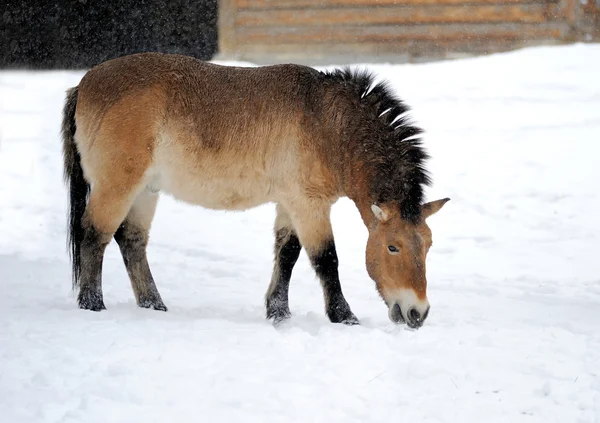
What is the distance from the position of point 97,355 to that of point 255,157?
2101 mm

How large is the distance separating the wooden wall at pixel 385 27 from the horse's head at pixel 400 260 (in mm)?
8774

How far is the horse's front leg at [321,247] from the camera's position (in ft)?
18.9

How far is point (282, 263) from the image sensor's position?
20.0 ft

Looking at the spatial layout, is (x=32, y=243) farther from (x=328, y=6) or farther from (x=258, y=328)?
(x=328, y=6)

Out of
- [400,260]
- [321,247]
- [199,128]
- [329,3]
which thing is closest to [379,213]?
[400,260]

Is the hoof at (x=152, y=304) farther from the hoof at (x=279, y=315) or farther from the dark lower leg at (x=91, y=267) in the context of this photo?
the hoof at (x=279, y=315)

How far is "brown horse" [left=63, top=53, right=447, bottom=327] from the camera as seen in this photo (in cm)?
573

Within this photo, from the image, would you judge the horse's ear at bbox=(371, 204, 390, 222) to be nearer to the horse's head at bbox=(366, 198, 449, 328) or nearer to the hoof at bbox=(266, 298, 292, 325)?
the horse's head at bbox=(366, 198, 449, 328)

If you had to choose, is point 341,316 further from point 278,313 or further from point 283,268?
point 283,268

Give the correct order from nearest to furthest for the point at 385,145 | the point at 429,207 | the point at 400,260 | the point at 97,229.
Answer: the point at 400,260 → the point at 429,207 → the point at 385,145 → the point at 97,229

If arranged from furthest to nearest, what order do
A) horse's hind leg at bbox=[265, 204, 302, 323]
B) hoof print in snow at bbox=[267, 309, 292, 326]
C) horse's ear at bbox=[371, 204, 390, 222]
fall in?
1. horse's hind leg at bbox=[265, 204, 302, 323]
2. hoof print in snow at bbox=[267, 309, 292, 326]
3. horse's ear at bbox=[371, 204, 390, 222]

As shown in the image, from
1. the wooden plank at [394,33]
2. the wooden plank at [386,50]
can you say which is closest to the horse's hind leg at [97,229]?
the wooden plank at [386,50]

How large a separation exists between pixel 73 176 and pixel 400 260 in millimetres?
2639

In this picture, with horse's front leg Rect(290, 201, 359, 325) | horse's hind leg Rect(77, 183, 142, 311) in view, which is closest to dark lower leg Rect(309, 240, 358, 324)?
horse's front leg Rect(290, 201, 359, 325)
